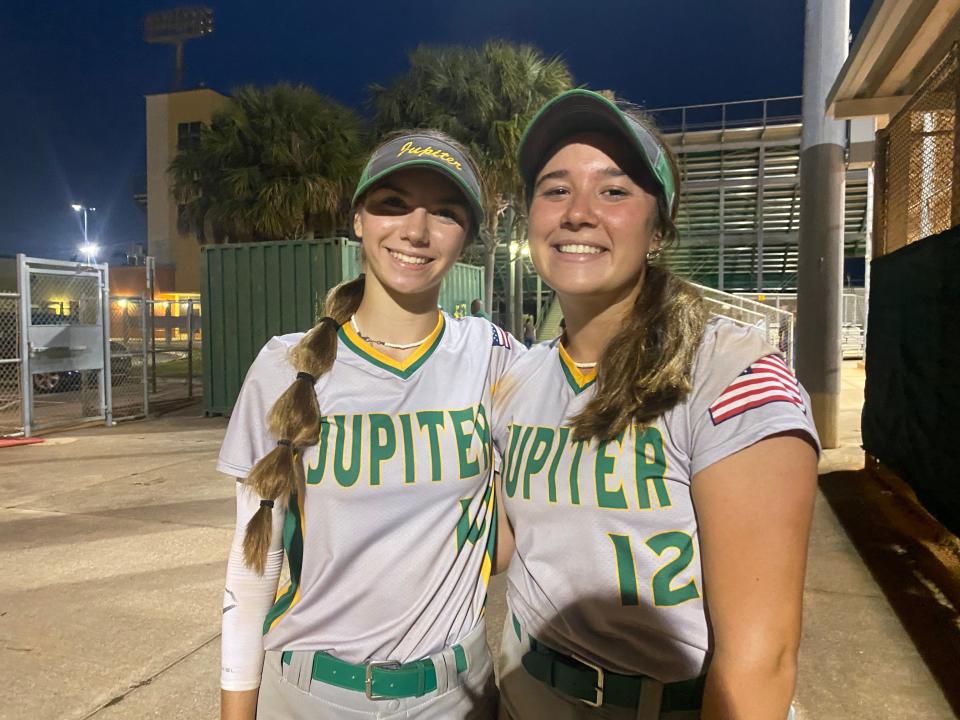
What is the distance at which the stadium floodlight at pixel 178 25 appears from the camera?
2749 inches

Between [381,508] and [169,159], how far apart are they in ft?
140

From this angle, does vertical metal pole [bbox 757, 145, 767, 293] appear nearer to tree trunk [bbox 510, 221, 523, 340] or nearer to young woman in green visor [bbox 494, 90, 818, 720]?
tree trunk [bbox 510, 221, 523, 340]

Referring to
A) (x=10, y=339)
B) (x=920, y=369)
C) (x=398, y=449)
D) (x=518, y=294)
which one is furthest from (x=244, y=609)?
(x=518, y=294)

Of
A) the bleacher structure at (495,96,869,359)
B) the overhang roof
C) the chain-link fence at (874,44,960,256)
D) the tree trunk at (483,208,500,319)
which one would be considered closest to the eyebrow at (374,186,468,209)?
the chain-link fence at (874,44,960,256)

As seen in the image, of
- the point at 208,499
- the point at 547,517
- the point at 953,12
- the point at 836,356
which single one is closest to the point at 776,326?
the point at 836,356

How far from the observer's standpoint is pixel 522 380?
1.59m

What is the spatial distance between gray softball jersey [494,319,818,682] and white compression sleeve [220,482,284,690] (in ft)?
2.00

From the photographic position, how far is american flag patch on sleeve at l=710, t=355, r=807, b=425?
112cm

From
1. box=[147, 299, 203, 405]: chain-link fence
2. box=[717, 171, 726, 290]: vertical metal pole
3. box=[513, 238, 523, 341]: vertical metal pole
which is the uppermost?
box=[717, 171, 726, 290]: vertical metal pole

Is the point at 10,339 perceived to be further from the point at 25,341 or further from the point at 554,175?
the point at 554,175

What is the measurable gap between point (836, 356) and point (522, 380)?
699 cm

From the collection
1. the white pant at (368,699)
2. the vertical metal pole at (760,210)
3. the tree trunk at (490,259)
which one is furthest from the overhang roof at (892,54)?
the vertical metal pole at (760,210)

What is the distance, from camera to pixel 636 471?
4.03 ft

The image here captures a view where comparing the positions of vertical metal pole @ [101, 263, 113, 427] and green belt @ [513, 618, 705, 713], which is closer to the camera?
green belt @ [513, 618, 705, 713]
